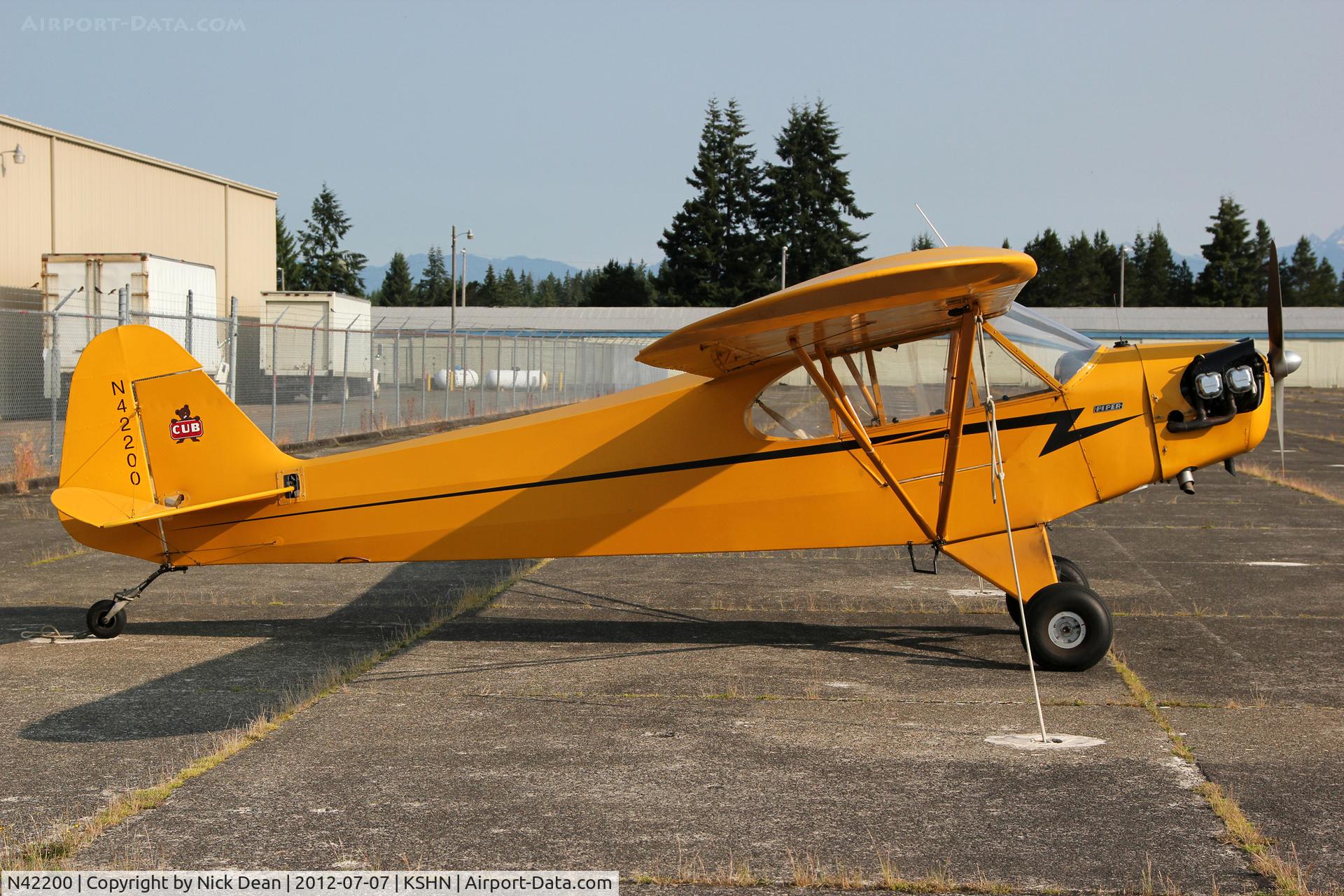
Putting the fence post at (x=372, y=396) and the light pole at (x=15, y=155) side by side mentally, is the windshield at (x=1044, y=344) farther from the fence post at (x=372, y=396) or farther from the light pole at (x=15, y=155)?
the light pole at (x=15, y=155)

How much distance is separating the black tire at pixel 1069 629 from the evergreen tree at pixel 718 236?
82.6 m

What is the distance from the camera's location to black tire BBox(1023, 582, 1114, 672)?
22.5 ft

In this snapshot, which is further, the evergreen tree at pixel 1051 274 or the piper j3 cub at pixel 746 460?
the evergreen tree at pixel 1051 274

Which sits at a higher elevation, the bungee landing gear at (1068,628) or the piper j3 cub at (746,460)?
the piper j3 cub at (746,460)

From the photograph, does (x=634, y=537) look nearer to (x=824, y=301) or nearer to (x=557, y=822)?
(x=824, y=301)

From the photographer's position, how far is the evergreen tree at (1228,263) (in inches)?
3824

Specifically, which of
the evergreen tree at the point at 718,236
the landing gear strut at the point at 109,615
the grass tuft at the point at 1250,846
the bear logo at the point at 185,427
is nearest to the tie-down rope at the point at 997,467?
the grass tuft at the point at 1250,846

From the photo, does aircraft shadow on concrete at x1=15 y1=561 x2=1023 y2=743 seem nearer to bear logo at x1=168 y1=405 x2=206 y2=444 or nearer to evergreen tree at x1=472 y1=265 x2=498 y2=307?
bear logo at x1=168 y1=405 x2=206 y2=444

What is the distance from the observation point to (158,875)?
4.03 m

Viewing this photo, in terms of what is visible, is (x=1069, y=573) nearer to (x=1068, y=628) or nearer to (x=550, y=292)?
(x=1068, y=628)

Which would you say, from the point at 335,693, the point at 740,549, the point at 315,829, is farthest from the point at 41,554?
the point at 315,829

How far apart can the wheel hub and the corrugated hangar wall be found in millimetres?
31246

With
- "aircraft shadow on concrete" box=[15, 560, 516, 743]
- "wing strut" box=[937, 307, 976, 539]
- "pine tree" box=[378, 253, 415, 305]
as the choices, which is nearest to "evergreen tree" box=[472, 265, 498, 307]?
"pine tree" box=[378, 253, 415, 305]

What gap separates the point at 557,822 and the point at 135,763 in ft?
6.64
